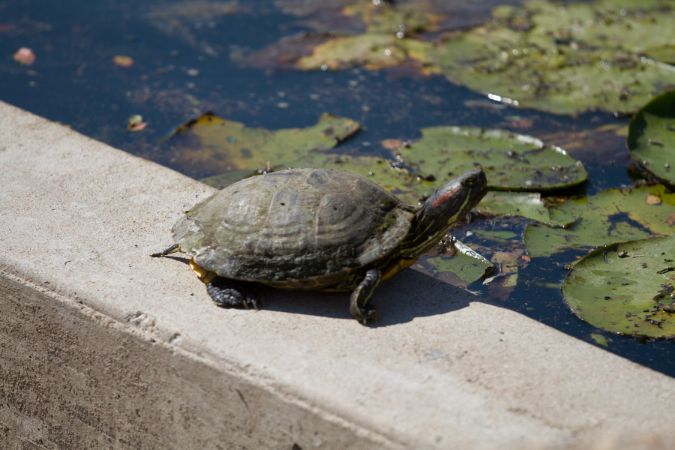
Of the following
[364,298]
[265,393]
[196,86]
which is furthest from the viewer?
[196,86]

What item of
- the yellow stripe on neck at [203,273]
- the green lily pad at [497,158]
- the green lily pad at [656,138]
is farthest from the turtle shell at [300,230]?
the green lily pad at [656,138]

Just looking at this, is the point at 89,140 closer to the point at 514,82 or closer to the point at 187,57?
the point at 187,57

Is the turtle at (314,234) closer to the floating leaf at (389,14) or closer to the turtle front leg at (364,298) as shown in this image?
the turtle front leg at (364,298)

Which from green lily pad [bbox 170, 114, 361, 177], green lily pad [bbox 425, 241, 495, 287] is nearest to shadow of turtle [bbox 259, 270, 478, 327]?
green lily pad [bbox 425, 241, 495, 287]

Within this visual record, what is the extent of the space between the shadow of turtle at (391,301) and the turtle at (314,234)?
91mm

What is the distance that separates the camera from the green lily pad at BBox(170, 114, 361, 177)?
5.81m

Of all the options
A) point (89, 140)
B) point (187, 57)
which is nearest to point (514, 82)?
point (187, 57)

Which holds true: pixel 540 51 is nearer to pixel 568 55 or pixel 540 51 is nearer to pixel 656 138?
pixel 568 55

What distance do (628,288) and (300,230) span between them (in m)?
1.68

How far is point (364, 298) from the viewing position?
140 inches

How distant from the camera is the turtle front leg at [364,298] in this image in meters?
3.54

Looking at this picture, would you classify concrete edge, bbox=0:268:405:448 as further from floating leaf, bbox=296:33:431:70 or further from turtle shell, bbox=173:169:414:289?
floating leaf, bbox=296:33:431:70

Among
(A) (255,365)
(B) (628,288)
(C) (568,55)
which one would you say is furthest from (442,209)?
(C) (568,55)

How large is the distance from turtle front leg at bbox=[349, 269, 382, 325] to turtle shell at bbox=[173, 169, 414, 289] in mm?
55
